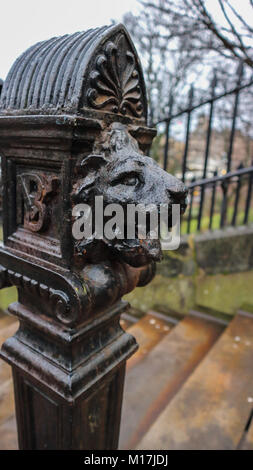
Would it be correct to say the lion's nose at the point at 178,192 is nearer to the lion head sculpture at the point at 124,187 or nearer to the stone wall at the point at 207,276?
the lion head sculpture at the point at 124,187

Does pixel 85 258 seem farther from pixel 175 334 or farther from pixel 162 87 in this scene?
pixel 162 87

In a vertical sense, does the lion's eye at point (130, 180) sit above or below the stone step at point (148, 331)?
above

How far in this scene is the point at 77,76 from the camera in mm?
743

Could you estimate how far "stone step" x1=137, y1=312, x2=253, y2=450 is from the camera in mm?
1562

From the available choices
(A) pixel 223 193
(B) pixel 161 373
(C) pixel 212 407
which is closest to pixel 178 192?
(C) pixel 212 407

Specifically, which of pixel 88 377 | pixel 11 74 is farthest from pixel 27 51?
pixel 88 377

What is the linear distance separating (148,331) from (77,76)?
2.34m

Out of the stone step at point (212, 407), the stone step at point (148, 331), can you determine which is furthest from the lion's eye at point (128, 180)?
the stone step at point (148, 331)

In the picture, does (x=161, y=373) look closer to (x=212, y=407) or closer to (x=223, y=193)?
(x=212, y=407)

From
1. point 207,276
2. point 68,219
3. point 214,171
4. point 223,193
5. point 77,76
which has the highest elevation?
point 77,76

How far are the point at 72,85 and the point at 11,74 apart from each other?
285mm

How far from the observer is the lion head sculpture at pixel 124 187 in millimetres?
759

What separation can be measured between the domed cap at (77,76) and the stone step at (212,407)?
161 cm
